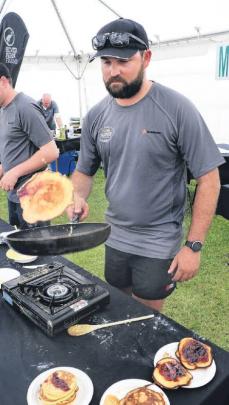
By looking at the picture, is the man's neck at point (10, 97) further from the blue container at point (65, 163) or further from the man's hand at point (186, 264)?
the blue container at point (65, 163)

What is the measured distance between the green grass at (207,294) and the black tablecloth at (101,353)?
1.62 meters

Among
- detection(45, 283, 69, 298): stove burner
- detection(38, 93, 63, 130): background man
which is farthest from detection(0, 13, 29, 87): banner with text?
detection(38, 93, 63, 130): background man

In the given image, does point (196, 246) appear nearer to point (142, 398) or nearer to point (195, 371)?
point (195, 371)

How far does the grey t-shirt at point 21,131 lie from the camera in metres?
2.94

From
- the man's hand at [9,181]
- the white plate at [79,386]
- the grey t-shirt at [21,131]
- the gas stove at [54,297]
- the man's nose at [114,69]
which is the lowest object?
the white plate at [79,386]

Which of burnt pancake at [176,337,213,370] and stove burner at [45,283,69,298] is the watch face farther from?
stove burner at [45,283,69,298]

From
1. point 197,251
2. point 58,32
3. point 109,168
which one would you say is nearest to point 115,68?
point 109,168

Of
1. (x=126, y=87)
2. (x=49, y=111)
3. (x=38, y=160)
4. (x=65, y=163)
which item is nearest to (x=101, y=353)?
(x=126, y=87)

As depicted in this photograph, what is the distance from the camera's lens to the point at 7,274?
1965 millimetres

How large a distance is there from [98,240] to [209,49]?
7746 mm

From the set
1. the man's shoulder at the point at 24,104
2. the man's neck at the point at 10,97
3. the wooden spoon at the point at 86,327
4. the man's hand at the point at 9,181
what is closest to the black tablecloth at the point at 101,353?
the wooden spoon at the point at 86,327

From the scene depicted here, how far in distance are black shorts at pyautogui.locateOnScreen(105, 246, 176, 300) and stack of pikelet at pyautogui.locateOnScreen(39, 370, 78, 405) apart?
0.95 metres

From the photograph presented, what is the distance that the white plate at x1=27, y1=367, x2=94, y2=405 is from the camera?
1115 mm

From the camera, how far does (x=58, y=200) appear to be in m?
1.68
